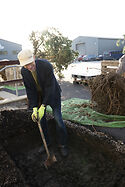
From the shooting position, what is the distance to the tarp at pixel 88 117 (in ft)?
10.7

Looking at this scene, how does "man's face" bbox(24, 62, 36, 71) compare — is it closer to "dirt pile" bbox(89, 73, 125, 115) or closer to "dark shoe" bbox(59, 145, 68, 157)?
"dark shoe" bbox(59, 145, 68, 157)

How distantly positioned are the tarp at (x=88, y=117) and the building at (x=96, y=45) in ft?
77.2

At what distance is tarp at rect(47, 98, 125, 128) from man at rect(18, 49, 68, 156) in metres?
0.83

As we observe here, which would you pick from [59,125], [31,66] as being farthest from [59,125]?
[31,66]

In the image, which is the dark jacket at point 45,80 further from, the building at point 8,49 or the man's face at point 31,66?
the building at point 8,49

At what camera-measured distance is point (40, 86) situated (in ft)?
8.39

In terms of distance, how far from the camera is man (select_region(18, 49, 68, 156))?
2231 mm

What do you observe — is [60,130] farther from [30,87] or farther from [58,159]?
[30,87]

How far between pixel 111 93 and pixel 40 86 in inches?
66.9

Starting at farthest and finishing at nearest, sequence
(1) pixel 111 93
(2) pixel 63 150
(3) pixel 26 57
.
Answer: (1) pixel 111 93
(2) pixel 63 150
(3) pixel 26 57

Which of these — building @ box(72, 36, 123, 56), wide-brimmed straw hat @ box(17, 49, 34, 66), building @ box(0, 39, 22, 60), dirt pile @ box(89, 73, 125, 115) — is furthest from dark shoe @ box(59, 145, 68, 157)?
building @ box(72, 36, 123, 56)

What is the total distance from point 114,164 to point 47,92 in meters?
1.39

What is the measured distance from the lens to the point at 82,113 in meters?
3.79

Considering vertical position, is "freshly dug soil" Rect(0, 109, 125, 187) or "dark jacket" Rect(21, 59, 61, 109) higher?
"dark jacket" Rect(21, 59, 61, 109)
